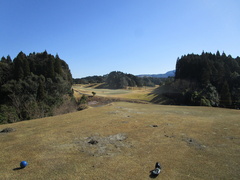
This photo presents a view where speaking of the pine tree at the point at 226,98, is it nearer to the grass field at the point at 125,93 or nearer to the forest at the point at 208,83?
the forest at the point at 208,83

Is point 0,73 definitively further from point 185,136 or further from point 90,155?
point 185,136

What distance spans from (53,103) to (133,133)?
735 inches

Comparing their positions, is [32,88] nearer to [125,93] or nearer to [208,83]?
[125,93]

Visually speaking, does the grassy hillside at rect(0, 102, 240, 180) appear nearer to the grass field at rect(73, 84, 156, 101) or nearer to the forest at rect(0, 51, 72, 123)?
the forest at rect(0, 51, 72, 123)

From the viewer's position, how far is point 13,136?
8.58m

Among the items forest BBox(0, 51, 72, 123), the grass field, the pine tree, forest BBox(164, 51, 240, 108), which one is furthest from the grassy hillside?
the grass field

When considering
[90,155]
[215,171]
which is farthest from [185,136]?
[90,155]

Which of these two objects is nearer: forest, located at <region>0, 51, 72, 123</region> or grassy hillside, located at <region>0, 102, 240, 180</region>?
grassy hillside, located at <region>0, 102, 240, 180</region>

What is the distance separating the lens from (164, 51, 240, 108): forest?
3109cm

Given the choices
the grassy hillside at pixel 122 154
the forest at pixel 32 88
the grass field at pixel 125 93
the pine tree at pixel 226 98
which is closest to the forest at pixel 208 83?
the pine tree at pixel 226 98

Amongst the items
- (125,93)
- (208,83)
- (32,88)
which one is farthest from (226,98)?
(32,88)

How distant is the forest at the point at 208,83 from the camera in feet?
102

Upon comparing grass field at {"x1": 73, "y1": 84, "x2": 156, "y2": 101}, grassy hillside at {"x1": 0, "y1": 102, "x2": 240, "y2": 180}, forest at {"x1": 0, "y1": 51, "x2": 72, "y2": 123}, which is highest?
forest at {"x1": 0, "y1": 51, "x2": 72, "y2": 123}

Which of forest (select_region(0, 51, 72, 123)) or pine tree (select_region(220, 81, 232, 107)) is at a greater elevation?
forest (select_region(0, 51, 72, 123))
